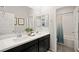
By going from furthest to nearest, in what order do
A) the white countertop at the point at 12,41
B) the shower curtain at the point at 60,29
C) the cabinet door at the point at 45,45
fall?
1. the cabinet door at the point at 45,45
2. the shower curtain at the point at 60,29
3. the white countertop at the point at 12,41

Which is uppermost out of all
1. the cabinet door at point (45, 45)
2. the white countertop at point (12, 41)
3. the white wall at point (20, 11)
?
the white wall at point (20, 11)

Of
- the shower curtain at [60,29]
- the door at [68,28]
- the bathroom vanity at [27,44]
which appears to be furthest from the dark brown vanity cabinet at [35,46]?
the door at [68,28]

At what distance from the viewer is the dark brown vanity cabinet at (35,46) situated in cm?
116

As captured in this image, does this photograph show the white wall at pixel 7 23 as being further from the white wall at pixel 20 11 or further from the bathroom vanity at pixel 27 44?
the bathroom vanity at pixel 27 44

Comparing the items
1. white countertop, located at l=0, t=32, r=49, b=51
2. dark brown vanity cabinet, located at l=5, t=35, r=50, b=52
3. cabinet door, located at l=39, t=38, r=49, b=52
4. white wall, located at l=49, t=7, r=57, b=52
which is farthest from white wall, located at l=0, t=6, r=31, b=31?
cabinet door, located at l=39, t=38, r=49, b=52

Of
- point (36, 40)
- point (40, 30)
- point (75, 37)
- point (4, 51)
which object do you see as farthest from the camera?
point (36, 40)

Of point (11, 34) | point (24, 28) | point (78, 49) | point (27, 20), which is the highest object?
point (27, 20)

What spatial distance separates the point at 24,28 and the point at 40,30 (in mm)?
358

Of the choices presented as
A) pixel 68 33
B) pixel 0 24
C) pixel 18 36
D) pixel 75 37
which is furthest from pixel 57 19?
pixel 0 24

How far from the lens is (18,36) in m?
1.33

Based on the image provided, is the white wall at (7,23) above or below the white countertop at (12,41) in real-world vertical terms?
above

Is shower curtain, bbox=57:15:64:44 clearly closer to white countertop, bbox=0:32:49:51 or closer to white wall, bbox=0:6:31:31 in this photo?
white countertop, bbox=0:32:49:51

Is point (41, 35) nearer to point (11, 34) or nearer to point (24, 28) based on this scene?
point (24, 28)

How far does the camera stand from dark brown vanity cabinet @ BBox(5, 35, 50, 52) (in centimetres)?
116
